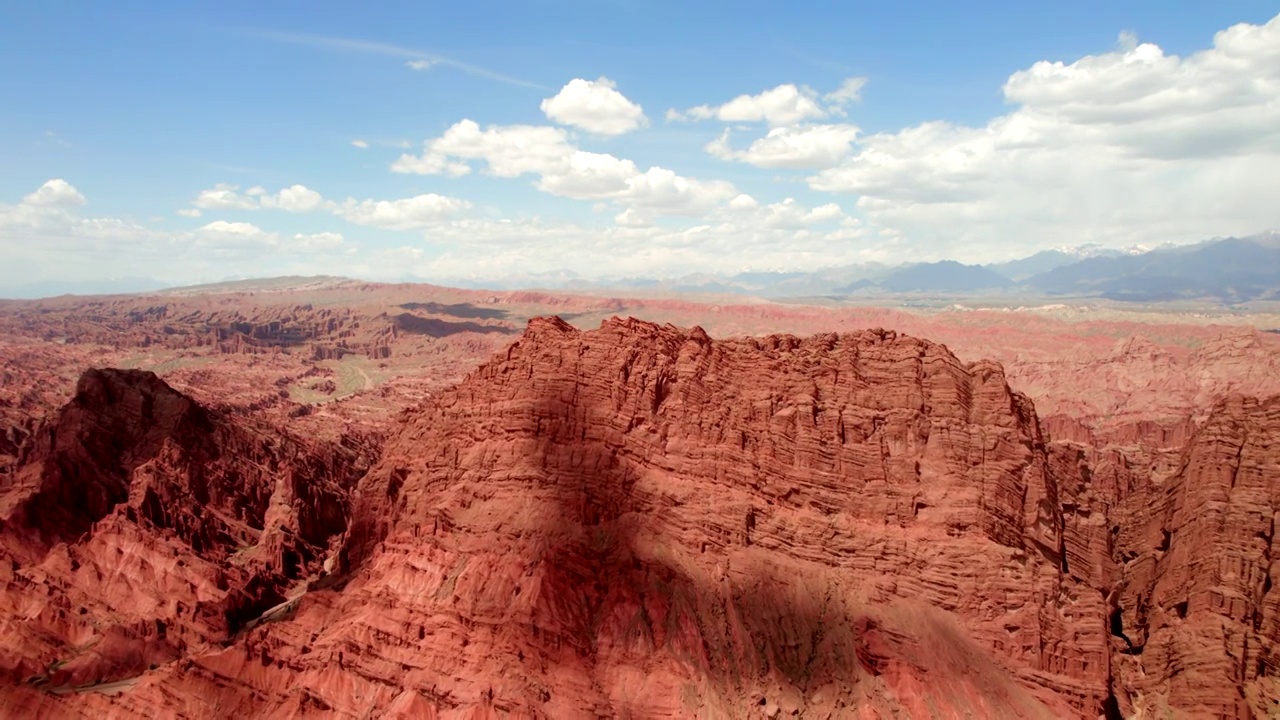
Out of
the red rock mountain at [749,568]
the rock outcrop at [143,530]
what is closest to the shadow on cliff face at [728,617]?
the red rock mountain at [749,568]

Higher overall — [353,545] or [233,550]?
[353,545]

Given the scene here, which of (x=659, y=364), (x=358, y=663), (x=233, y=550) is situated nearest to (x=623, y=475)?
(x=659, y=364)

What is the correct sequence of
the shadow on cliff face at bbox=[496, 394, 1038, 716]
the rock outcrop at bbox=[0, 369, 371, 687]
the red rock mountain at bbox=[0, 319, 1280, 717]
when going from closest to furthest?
the shadow on cliff face at bbox=[496, 394, 1038, 716]
the red rock mountain at bbox=[0, 319, 1280, 717]
the rock outcrop at bbox=[0, 369, 371, 687]

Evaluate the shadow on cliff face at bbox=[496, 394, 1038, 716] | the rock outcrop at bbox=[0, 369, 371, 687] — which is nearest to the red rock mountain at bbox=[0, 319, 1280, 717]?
the shadow on cliff face at bbox=[496, 394, 1038, 716]

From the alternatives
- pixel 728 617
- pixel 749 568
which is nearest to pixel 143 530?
pixel 728 617

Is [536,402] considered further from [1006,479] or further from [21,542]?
[21,542]

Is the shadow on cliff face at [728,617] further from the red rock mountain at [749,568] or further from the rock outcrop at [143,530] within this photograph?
the rock outcrop at [143,530]

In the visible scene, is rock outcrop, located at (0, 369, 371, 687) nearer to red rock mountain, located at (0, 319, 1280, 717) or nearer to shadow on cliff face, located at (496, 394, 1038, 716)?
red rock mountain, located at (0, 319, 1280, 717)

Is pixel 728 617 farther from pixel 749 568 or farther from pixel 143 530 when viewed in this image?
pixel 143 530
